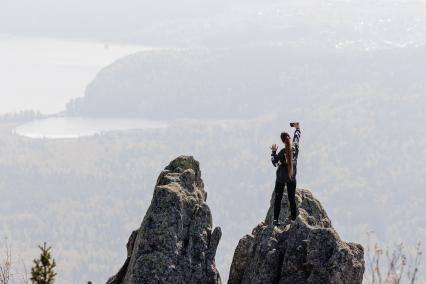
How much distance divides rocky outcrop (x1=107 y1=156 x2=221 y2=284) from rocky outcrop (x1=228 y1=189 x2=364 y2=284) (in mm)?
1422

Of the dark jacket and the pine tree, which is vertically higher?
the dark jacket

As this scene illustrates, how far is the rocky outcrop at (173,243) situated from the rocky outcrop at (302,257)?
4.66 ft

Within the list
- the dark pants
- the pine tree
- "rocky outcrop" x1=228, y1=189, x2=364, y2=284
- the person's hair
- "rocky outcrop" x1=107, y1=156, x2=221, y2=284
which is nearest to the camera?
the pine tree

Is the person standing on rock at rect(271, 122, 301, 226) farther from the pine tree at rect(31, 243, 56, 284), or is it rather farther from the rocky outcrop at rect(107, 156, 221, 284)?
the pine tree at rect(31, 243, 56, 284)

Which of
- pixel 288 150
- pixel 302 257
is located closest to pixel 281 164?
pixel 288 150

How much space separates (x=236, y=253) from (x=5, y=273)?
7399mm

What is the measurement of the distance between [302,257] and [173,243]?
3966 mm

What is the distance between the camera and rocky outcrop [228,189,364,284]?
3083cm

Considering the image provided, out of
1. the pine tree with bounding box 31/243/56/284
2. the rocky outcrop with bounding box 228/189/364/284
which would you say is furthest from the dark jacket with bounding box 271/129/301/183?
the pine tree with bounding box 31/243/56/284

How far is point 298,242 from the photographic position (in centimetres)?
3177

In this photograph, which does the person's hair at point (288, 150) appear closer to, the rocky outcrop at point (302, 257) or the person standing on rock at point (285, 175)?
the person standing on rock at point (285, 175)

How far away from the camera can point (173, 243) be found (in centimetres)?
3219

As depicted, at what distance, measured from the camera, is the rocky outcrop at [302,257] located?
3083 cm

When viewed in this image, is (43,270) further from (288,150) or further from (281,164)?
(281,164)
